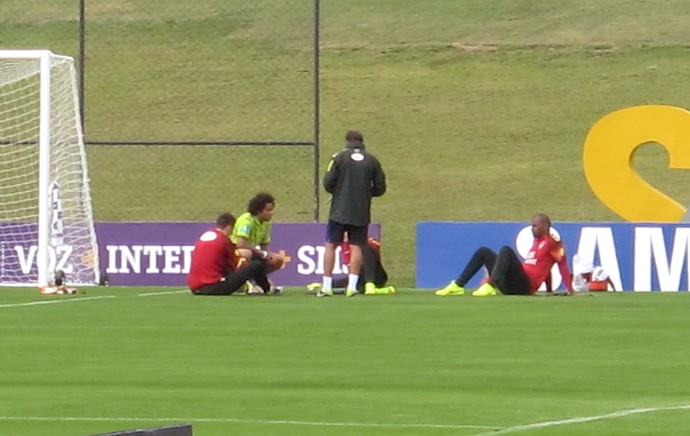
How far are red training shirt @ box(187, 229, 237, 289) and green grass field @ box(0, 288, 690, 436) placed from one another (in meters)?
0.69

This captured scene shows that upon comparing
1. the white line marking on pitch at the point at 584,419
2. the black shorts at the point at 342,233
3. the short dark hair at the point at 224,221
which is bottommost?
the white line marking on pitch at the point at 584,419

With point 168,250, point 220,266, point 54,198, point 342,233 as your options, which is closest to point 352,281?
point 342,233

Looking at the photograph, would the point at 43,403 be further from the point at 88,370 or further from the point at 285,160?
the point at 285,160

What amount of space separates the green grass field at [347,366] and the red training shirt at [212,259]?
2.25ft

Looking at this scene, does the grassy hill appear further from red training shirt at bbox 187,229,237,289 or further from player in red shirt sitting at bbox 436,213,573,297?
red training shirt at bbox 187,229,237,289

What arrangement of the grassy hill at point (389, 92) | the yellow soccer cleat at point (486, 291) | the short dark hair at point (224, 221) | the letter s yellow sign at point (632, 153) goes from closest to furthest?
1. the short dark hair at point (224, 221)
2. the yellow soccer cleat at point (486, 291)
3. the letter s yellow sign at point (632, 153)
4. the grassy hill at point (389, 92)

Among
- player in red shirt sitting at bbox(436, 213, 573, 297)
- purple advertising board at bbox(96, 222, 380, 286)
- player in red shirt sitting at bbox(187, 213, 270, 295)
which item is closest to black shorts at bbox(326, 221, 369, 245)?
player in red shirt sitting at bbox(187, 213, 270, 295)

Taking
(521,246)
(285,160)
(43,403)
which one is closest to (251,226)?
(521,246)

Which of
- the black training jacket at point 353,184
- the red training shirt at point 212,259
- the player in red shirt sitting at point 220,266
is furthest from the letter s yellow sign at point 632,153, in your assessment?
the red training shirt at point 212,259

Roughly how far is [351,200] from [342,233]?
18.7 inches

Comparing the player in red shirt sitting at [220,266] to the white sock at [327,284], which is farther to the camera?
the white sock at [327,284]

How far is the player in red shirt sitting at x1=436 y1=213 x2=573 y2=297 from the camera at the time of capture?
968 inches

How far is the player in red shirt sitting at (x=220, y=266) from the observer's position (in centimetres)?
2412

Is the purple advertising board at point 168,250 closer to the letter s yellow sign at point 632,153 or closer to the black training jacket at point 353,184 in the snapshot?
the letter s yellow sign at point 632,153
